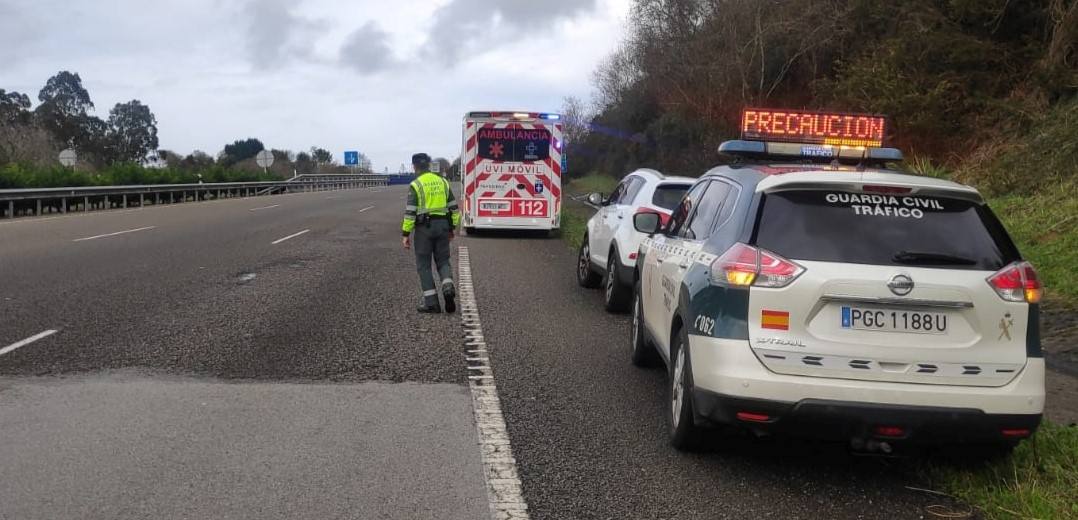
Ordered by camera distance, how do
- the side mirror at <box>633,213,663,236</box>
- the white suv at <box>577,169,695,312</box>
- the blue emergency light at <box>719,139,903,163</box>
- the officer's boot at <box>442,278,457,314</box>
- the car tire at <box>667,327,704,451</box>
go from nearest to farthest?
the car tire at <box>667,327,704,451</box> → the blue emergency light at <box>719,139,903,163</box> → the side mirror at <box>633,213,663,236</box> → the officer's boot at <box>442,278,457,314</box> → the white suv at <box>577,169,695,312</box>

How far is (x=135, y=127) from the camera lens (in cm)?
10644

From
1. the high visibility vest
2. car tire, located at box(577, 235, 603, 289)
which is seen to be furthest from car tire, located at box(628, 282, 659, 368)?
car tire, located at box(577, 235, 603, 289)

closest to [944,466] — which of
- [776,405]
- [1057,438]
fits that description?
[1057,438]

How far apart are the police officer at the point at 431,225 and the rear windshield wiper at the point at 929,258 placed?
5.88m

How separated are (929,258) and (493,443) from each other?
96.3 inches

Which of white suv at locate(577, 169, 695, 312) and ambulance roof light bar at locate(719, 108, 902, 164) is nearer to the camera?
ambulance roof light bar at locate(719, 108, 902, 164)

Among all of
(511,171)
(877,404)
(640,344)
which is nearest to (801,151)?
(640,344)

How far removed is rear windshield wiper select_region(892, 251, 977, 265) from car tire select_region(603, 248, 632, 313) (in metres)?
5.41

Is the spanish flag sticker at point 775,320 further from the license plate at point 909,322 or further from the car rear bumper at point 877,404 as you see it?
the license plate at point 909,322

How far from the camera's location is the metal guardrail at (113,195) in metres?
25.5

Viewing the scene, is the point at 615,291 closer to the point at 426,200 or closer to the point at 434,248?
the point at 434,248

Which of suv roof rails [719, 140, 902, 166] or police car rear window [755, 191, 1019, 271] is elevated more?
suv roof rails [719, 140, 902, 166]

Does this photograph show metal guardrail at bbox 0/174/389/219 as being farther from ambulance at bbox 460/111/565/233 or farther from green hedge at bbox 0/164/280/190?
ambulance at bbox 460/111/565/233

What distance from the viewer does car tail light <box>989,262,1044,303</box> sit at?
4363 mm
